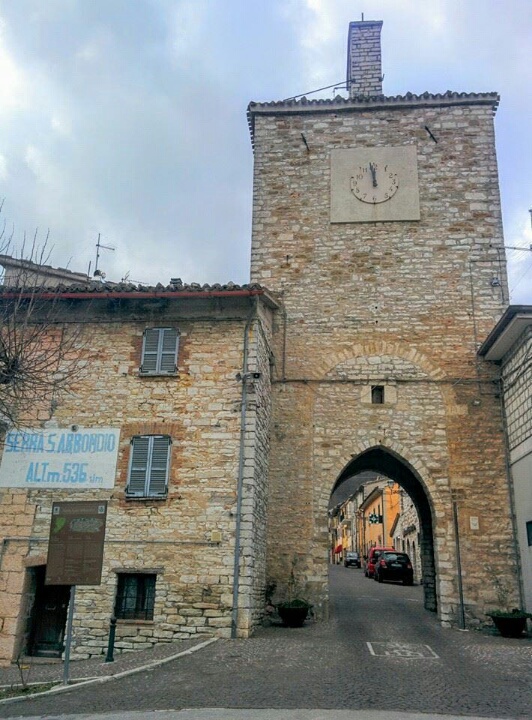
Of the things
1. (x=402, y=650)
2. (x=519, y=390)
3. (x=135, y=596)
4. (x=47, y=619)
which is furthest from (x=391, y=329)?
(x=47, y=619)

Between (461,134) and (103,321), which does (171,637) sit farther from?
(461,134)

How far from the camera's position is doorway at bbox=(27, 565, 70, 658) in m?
11.9

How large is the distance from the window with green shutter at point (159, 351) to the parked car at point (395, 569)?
15.7m

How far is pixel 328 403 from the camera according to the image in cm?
1474

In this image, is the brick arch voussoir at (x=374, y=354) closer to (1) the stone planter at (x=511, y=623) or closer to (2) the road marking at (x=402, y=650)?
(1) the stone planter at (x=511, y=623)

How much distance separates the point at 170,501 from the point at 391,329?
6596mm

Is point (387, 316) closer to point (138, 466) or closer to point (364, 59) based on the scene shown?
point (138, 466)

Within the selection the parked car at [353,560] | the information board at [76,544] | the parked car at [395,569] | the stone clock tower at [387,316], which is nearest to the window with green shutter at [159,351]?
the stone clock tower at [387,316]

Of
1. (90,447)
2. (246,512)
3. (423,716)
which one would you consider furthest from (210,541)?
(423,716)

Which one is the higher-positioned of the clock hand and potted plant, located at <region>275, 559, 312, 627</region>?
the clock hand

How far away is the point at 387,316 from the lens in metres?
15.4

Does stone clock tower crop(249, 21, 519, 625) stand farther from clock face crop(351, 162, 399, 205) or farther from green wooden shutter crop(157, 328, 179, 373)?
green wooden shutter crop(157, 328, 179, 373)

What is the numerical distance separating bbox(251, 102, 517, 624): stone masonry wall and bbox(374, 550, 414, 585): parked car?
11.4 metres

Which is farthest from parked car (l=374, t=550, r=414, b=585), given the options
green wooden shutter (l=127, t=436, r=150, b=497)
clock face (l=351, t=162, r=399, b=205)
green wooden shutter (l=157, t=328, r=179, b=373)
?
green wooden shutter (l=157, t=328, r=179, b=373)
